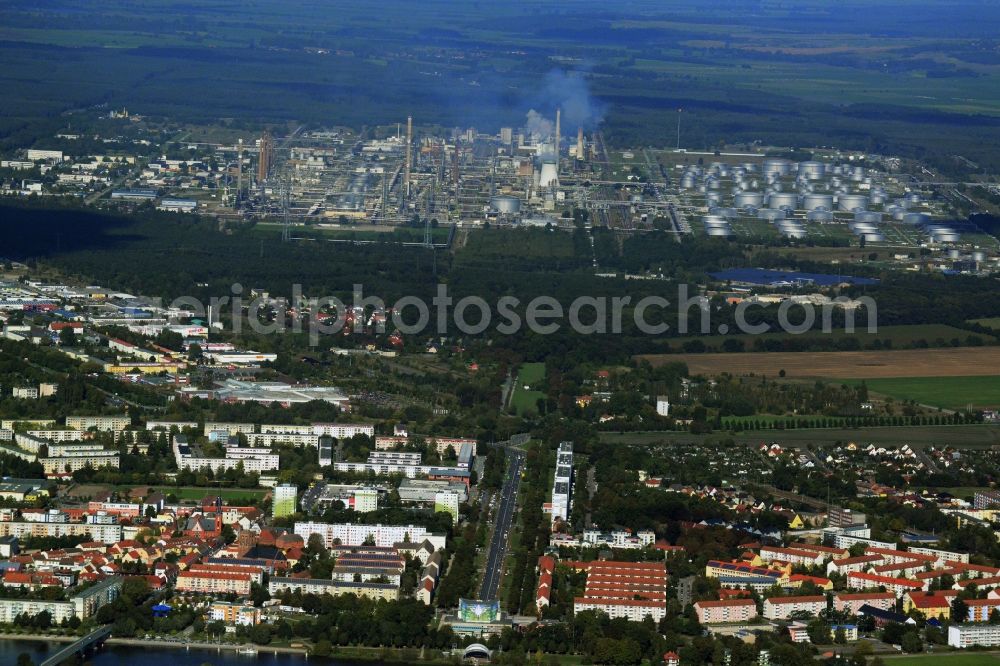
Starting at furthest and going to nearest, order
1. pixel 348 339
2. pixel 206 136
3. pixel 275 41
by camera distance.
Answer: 1. pixel 275 41
2. pixel 206 136
3. pixel 348 339

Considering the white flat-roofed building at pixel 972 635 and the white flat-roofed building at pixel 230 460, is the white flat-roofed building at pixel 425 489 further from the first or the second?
the white flat-roofed building at pixel 972 635

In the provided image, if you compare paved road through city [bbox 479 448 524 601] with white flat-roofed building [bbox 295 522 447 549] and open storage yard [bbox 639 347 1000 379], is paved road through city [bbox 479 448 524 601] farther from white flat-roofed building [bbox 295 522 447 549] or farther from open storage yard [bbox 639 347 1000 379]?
open storage yard [bbox 639 347 1000 379]

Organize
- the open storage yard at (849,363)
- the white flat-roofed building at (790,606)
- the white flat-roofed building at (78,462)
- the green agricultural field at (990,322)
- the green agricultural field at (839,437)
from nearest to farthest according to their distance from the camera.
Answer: the white flat-roofed building at (790,606), the white flat-roofed building at (78,462), the green agricultural field at (839,437), the open storage yard at (849,363), the green agricultural field at (990,322)

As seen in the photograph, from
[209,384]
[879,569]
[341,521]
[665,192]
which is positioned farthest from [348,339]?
[665,192]

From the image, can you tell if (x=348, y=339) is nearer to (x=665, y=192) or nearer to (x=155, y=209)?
(x=155, y=209)

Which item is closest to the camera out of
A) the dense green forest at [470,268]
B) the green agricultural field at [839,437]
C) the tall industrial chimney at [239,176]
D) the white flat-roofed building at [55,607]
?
the white flat-roofed building at [55,607]

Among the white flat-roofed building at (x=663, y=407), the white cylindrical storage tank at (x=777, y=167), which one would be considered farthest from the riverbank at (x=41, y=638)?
the white cylindrical storage tank at (x=777, y=167)

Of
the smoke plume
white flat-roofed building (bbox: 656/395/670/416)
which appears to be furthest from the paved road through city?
the smoke plume
